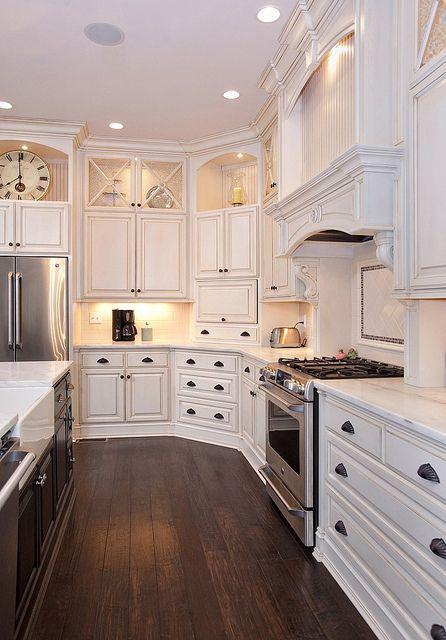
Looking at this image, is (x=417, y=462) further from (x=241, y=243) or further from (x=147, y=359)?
(x=147, y=359)

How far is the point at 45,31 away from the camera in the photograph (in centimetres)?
298

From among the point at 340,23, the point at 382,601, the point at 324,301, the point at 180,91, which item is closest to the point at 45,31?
the point at 180,91

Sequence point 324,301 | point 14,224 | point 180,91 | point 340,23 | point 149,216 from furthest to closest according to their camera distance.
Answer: point 149,216 < point 14,224 < point 180,91 < point 324,301 < point 340,23

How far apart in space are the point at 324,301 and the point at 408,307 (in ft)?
3.97

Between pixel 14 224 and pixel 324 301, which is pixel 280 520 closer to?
pixel 324 301

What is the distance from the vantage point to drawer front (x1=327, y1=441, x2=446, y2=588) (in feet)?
4.89

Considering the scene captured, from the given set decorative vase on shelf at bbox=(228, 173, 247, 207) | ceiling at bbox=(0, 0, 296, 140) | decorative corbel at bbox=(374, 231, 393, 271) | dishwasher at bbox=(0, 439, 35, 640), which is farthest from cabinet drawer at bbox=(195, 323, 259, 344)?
dishwasher at bbox=(0, 439, 35, 640)

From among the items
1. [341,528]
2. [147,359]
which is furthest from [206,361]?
[341,528]

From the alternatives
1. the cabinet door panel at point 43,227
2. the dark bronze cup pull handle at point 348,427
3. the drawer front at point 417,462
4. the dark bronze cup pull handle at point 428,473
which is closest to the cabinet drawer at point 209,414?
the cabinet door panel at point 43,227

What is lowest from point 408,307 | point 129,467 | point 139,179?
point 129,467

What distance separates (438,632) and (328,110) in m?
2.75

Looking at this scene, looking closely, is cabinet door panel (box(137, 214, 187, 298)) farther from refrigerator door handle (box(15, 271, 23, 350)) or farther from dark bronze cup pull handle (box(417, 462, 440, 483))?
dark bronze cup pull handle (box(417, 462, 440, 483))

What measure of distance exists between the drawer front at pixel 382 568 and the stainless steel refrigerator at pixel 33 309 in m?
2.99

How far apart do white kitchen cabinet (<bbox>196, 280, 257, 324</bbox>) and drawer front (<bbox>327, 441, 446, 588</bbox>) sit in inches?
95.1
